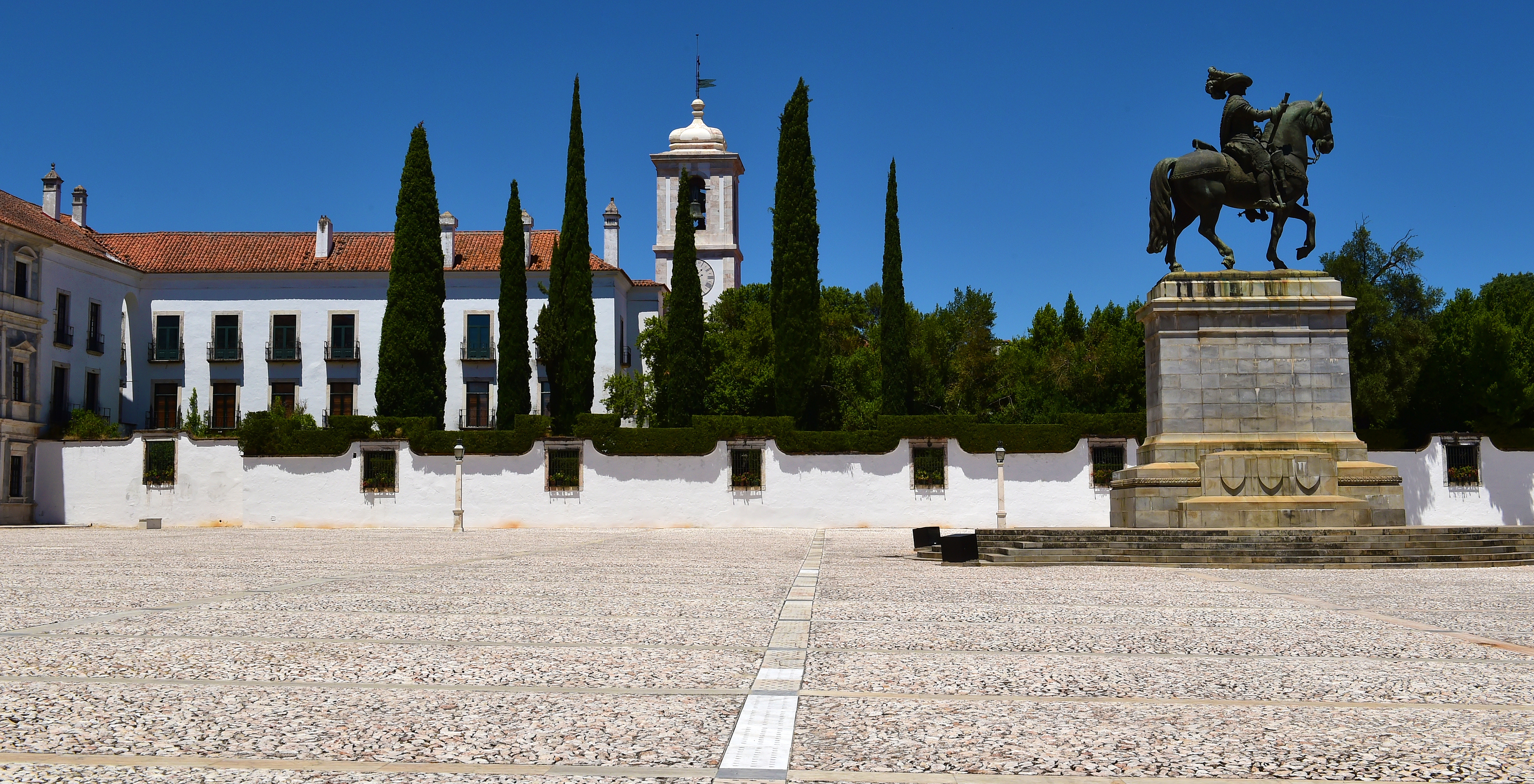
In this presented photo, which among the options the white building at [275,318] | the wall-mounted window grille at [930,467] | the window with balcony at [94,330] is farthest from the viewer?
the white building at [275,318]

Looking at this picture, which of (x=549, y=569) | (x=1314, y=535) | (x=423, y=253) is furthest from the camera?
(x=423, y=253)

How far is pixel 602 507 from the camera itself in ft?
109

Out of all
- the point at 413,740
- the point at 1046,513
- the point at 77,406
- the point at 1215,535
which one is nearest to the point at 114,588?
the point at 413,740

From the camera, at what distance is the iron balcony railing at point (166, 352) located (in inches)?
1873

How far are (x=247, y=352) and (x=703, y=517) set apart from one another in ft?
80.1

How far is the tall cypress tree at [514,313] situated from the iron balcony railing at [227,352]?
43.2 feet

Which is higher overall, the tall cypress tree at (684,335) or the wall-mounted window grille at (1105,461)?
the tall cypress tree at (684,335)

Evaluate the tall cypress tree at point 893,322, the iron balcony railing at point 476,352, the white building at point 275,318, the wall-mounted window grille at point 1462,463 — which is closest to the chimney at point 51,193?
the white building at point 275,318

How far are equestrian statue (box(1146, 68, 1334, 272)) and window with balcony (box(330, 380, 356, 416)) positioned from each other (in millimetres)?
36518

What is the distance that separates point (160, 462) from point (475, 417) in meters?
14.7

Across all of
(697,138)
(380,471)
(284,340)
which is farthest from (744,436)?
(697,138)

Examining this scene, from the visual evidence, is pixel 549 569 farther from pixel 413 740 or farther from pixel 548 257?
→ pixel 548 257

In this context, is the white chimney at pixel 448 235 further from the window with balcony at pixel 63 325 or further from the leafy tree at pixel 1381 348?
the leafy tree at pixel 1381 348

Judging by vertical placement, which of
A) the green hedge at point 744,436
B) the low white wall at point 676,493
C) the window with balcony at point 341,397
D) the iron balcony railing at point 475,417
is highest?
the window with balcony at point 341,397
